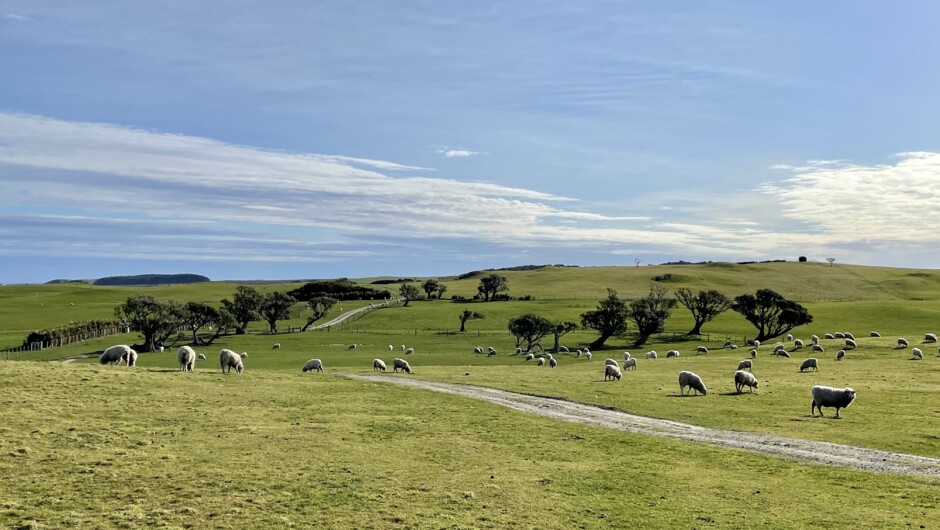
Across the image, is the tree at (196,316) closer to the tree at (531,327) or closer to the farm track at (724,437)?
the tree at (531,327)

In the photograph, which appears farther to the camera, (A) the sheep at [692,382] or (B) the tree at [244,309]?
(B) the tree at [244,309]

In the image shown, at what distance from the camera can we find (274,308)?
11831 centimetres

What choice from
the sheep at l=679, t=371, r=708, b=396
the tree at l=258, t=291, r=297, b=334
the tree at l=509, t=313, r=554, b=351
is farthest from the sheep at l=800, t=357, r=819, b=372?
the tree at l=258, t=291, r=297, b=334

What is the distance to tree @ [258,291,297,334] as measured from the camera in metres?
118

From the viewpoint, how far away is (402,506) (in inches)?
633

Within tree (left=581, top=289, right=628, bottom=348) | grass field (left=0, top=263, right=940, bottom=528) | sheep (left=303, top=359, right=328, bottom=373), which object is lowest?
sheep (left=303, top=359, right=328, bottom=373)

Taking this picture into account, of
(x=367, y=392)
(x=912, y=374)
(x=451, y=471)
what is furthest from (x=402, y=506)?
(x=912, y=374)

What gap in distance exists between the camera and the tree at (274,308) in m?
118

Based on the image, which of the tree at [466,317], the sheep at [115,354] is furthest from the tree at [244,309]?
the sheep at [115,354]

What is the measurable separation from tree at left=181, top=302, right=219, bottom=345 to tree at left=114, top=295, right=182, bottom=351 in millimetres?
1883

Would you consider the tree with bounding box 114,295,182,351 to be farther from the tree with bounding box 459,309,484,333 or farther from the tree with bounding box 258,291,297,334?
the tree with bounding box 459,309,484,333

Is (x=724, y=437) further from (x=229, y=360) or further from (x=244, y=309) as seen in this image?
(x=244, y=309)

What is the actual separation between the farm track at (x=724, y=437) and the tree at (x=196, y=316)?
243 ft

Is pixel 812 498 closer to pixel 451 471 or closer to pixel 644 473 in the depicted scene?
pixel 644 473
